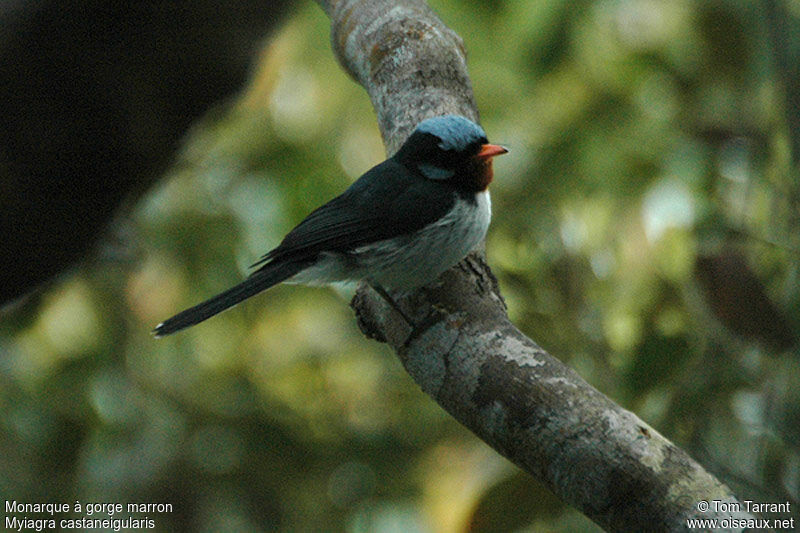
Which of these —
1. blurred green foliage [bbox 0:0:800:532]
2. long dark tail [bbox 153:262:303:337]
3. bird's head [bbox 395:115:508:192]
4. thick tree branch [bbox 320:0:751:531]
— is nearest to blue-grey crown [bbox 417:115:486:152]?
bird's head [bbox 395:115:508:192]

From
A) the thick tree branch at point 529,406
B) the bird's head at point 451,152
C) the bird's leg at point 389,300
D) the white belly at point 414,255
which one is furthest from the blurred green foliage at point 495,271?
the thick tree branch at point 529,406

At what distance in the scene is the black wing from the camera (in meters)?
3.28

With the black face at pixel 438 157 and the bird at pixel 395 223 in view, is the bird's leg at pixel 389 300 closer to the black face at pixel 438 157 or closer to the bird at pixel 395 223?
the bird at pixel 395 223

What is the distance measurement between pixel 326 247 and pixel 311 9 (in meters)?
2.70

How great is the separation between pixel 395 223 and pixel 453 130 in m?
0.40

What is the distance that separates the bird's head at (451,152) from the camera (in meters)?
3.22

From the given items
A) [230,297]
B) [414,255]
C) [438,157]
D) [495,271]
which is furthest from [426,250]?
[495,271]

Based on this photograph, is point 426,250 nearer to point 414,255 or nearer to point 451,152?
point 414,255

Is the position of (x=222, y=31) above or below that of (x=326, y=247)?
above

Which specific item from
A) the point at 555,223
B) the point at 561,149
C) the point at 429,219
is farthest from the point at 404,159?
the point at 561,149

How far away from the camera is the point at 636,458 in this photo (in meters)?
1.98

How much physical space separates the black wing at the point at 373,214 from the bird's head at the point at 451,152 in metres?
0.07

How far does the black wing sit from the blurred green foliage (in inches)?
20.7

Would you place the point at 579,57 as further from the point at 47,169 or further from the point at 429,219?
the point at 47,169
